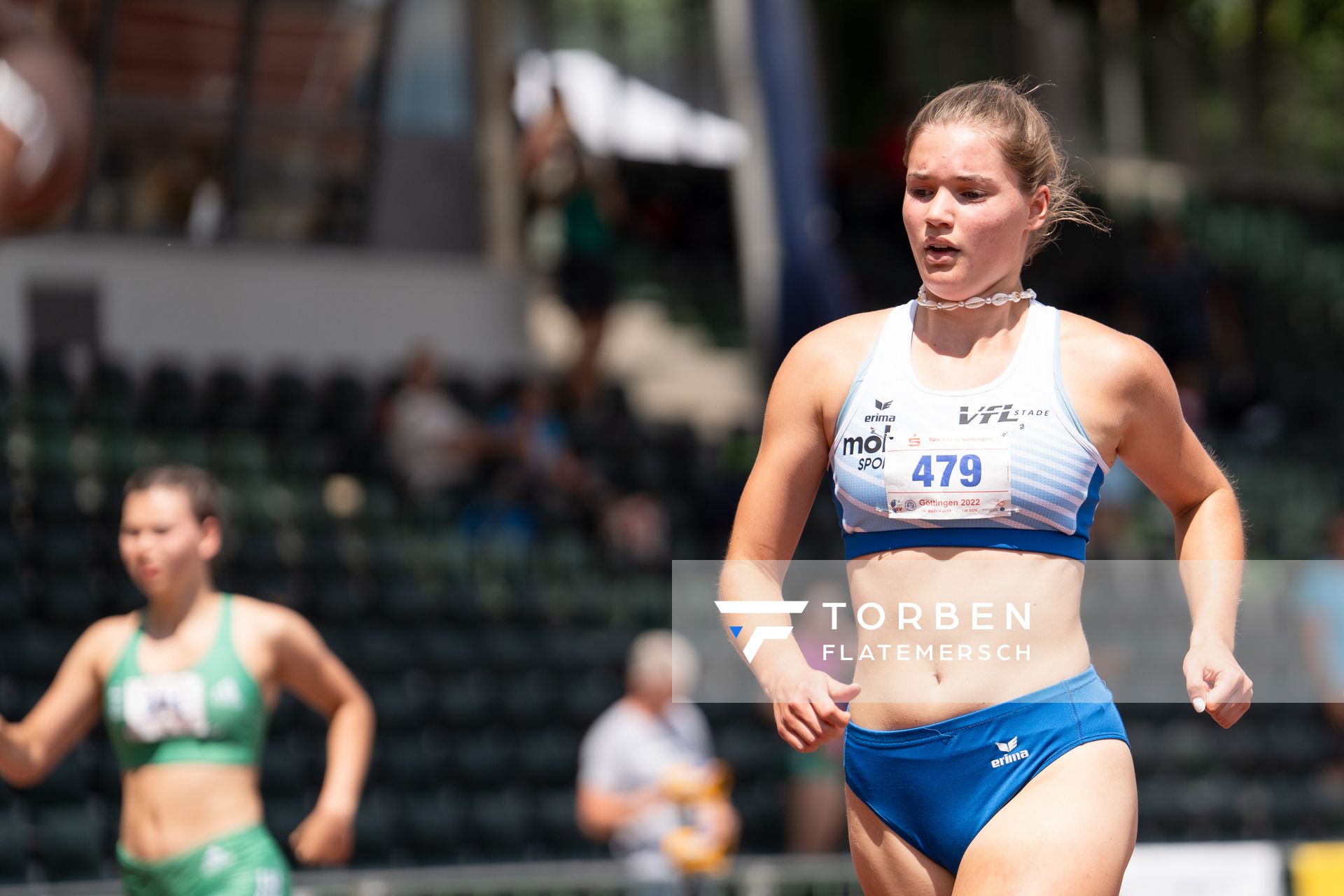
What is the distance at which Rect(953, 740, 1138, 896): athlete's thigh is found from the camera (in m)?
3.05

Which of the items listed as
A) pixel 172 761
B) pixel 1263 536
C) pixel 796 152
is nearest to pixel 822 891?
pixel 172 761

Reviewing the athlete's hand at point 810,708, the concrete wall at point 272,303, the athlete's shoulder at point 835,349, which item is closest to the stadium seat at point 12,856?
the concrete wall at point 272,303

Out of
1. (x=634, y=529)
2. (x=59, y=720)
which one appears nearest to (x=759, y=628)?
(x=59, y=720)

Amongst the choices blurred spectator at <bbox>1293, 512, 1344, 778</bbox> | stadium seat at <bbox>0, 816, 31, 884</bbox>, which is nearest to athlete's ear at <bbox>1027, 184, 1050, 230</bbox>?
stadium seat at <bbox>0, 816, 31, 884</bbox>

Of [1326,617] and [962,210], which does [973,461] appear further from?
[1326,617]

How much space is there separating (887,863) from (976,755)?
282mm

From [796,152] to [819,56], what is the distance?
1030cm

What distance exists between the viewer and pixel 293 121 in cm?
1533

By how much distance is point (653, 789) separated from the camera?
8719mm

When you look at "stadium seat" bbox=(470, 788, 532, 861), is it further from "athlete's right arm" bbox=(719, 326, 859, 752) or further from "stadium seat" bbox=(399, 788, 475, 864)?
"athlete's right arm" bbox=(719, 326, 859, 752)

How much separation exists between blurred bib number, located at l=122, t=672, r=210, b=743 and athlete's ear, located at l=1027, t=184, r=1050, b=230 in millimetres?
2910

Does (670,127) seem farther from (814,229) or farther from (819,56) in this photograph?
(814,229)

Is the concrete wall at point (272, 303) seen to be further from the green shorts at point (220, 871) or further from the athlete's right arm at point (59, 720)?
the green shorts at point (220, 871)

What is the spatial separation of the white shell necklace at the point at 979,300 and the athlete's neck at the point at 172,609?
273 centimetres
